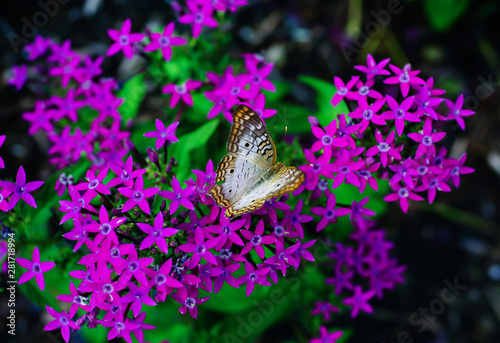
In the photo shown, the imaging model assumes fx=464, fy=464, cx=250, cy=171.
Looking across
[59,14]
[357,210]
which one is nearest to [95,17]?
[59,14]

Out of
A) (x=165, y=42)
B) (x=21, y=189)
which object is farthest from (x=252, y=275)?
(x=165, y=42)

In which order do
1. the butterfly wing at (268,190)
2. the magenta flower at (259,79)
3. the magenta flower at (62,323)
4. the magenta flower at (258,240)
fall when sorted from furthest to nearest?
the magenta flower at (259,79) → the magenta flower at (62,323) → the magenta flower at (258,240) → the butterfly wing at (268,190)

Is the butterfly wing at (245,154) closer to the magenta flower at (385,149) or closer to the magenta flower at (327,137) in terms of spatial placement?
the magenta flower at (327,137)

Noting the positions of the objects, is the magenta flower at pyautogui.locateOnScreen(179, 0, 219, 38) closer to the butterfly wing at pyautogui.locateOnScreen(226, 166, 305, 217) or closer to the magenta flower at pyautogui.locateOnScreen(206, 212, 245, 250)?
the butterfly wing at pyautogui.locateOnScreen(226, 166, 305, 217)

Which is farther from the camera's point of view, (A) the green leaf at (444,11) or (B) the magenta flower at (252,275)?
(A) the green leaf at (444,11)

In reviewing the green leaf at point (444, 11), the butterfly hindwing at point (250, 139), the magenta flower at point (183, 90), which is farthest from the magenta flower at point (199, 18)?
the green leaf at point (444, 11)

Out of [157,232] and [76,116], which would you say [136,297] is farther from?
[76,116]
